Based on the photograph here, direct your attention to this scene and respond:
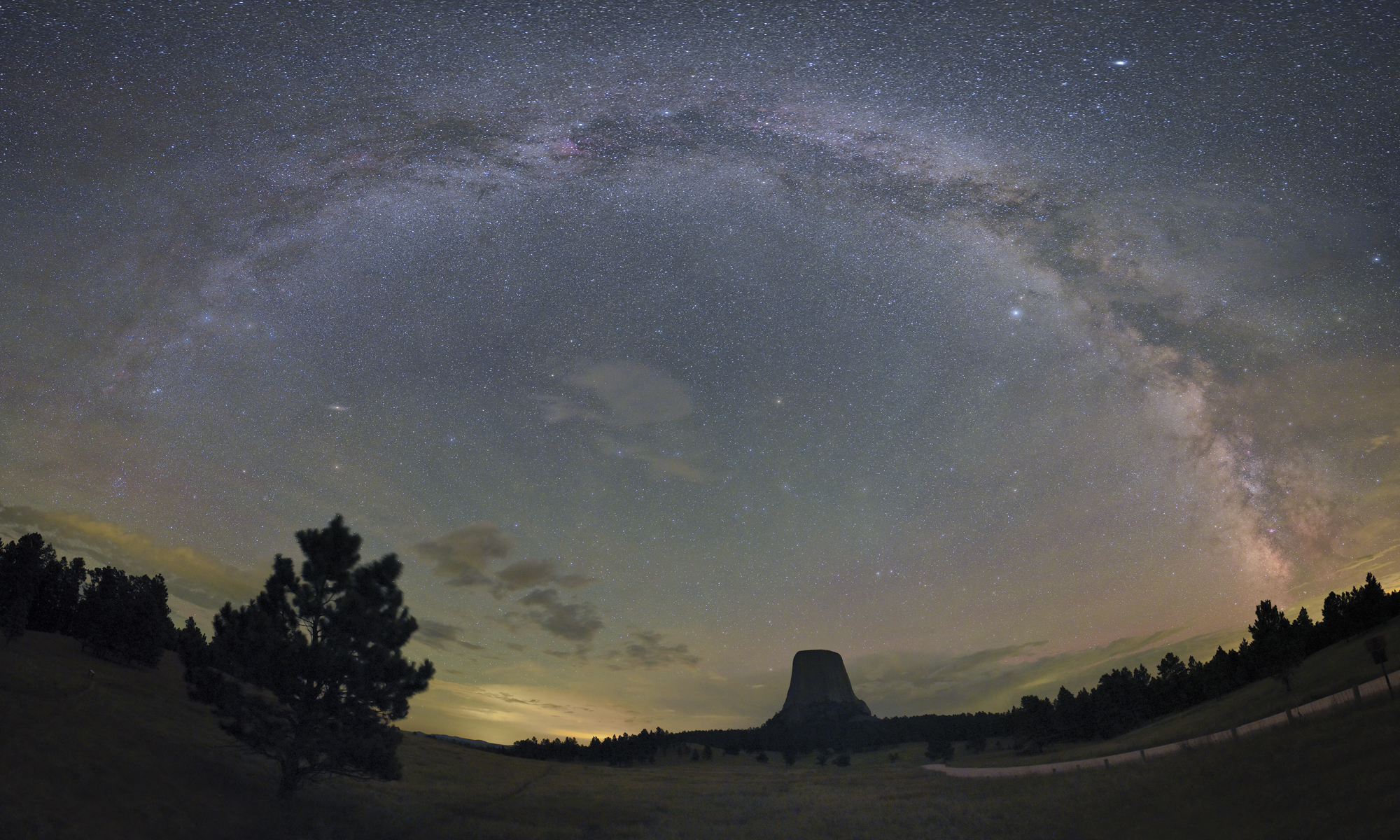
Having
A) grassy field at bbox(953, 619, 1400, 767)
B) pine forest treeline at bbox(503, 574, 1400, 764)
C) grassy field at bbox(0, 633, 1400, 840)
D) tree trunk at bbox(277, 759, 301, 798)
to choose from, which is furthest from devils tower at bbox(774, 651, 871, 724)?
tree trunk at bbox(277, 759, 301, 798)

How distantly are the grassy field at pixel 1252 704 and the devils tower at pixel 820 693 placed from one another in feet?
265

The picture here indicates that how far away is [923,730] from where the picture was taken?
117750mm

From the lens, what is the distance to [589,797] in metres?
46.8

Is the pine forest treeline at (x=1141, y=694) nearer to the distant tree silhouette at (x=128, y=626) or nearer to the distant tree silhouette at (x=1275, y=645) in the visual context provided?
the distant tree silhouette at (x=1275, y=645)

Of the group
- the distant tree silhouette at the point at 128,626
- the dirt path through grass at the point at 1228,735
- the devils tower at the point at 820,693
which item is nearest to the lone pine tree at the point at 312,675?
the dirt path through grass at the point at 1228,735

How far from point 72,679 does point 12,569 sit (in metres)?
34.8

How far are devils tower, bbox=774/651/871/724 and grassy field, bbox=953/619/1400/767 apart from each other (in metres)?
80.7

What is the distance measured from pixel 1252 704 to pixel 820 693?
115 metres

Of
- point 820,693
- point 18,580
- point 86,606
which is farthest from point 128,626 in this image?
point 820,693

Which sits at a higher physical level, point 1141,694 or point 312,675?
point 312,675

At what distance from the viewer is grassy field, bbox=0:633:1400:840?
75.5ft

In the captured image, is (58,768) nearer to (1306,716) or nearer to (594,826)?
(594,826)

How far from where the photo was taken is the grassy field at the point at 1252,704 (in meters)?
47.9

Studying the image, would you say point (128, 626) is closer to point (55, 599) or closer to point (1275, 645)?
point (55, 599)
